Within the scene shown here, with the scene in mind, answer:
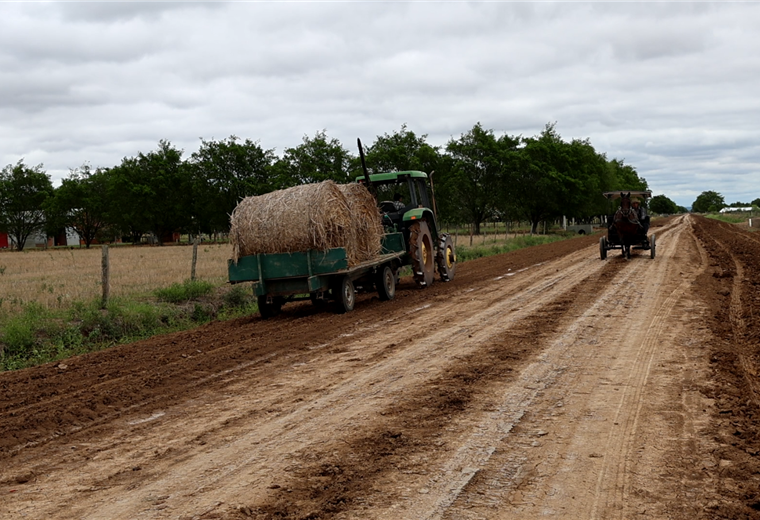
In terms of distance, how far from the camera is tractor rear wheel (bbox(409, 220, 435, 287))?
577 inches

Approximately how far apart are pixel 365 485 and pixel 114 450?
2201mm

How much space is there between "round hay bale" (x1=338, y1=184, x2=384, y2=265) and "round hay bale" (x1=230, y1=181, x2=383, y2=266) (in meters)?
0.10

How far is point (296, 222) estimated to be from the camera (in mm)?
11492

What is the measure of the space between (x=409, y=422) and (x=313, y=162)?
1882 inches

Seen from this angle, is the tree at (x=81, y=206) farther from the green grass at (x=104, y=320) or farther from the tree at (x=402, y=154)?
the green grass at (x=104, y=320)

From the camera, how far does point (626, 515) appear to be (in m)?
3.58

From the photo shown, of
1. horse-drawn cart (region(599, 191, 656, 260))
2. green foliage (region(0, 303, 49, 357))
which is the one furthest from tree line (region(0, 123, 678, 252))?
green foliage (region(0, 303, 49, 357))

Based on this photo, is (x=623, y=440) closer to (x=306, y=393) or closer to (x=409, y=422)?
(x=409, y=422)

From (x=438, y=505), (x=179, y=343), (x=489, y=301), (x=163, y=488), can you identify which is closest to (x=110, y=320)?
(x=179, y=343)

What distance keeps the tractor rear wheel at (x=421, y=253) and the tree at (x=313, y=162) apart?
36.2 metres

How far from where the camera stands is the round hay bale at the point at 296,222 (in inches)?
451


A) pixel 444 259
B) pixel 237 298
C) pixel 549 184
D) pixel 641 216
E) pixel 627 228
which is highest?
pixel 549 184

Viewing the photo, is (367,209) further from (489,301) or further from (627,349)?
(627,349)

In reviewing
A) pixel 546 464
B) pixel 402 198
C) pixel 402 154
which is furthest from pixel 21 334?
pixel 402 154
